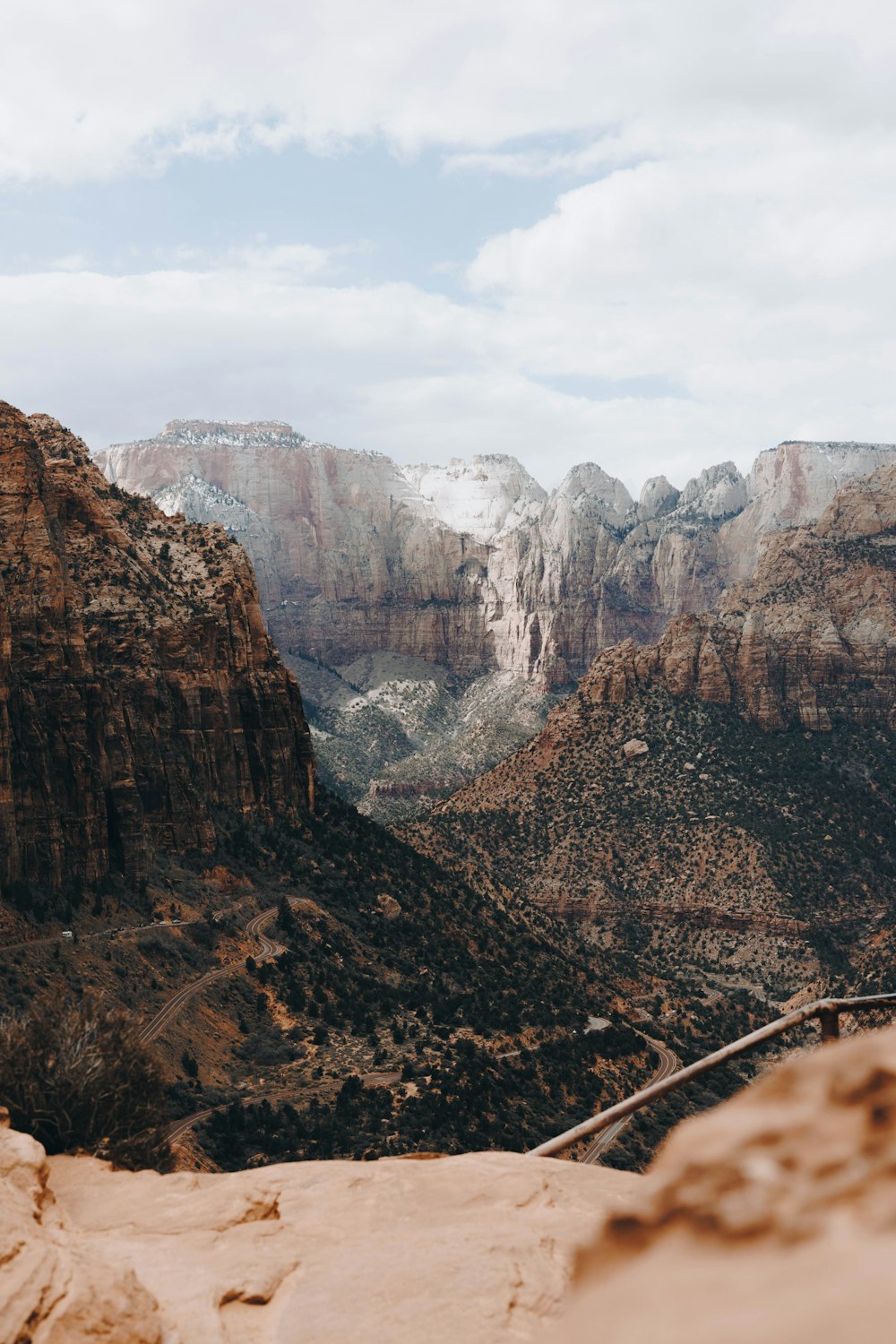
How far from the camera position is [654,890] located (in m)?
122

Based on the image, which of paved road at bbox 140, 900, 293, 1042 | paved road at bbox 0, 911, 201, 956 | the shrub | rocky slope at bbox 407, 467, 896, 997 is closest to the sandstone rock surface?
the shrub

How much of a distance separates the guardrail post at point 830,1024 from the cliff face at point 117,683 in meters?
54.5

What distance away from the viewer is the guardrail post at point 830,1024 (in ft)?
37.7

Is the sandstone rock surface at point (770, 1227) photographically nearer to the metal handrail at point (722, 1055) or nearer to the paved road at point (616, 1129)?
the metal handrail at point (722, 1055)

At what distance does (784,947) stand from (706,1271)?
384 feet

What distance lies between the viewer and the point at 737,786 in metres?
132

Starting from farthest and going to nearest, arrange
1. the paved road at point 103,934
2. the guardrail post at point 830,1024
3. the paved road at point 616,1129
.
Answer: the paved road at point 103,934
the paved road at point 616,1129
the guardrail post at point 830,1024

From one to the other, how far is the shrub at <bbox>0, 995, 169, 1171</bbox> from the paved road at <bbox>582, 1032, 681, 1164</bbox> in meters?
21.2

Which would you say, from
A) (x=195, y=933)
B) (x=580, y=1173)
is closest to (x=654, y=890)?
(x=195, y=933)

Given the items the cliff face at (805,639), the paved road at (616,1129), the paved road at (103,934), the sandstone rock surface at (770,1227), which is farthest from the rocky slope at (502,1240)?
the cliff face at (805,639)

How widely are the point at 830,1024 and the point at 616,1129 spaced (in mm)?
43626

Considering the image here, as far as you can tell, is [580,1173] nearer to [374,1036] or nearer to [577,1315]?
[577,1315]

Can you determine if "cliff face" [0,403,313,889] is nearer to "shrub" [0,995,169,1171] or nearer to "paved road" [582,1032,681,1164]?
"paved road" [582,1032,681,1164]

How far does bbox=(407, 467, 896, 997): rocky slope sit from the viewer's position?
118 m
